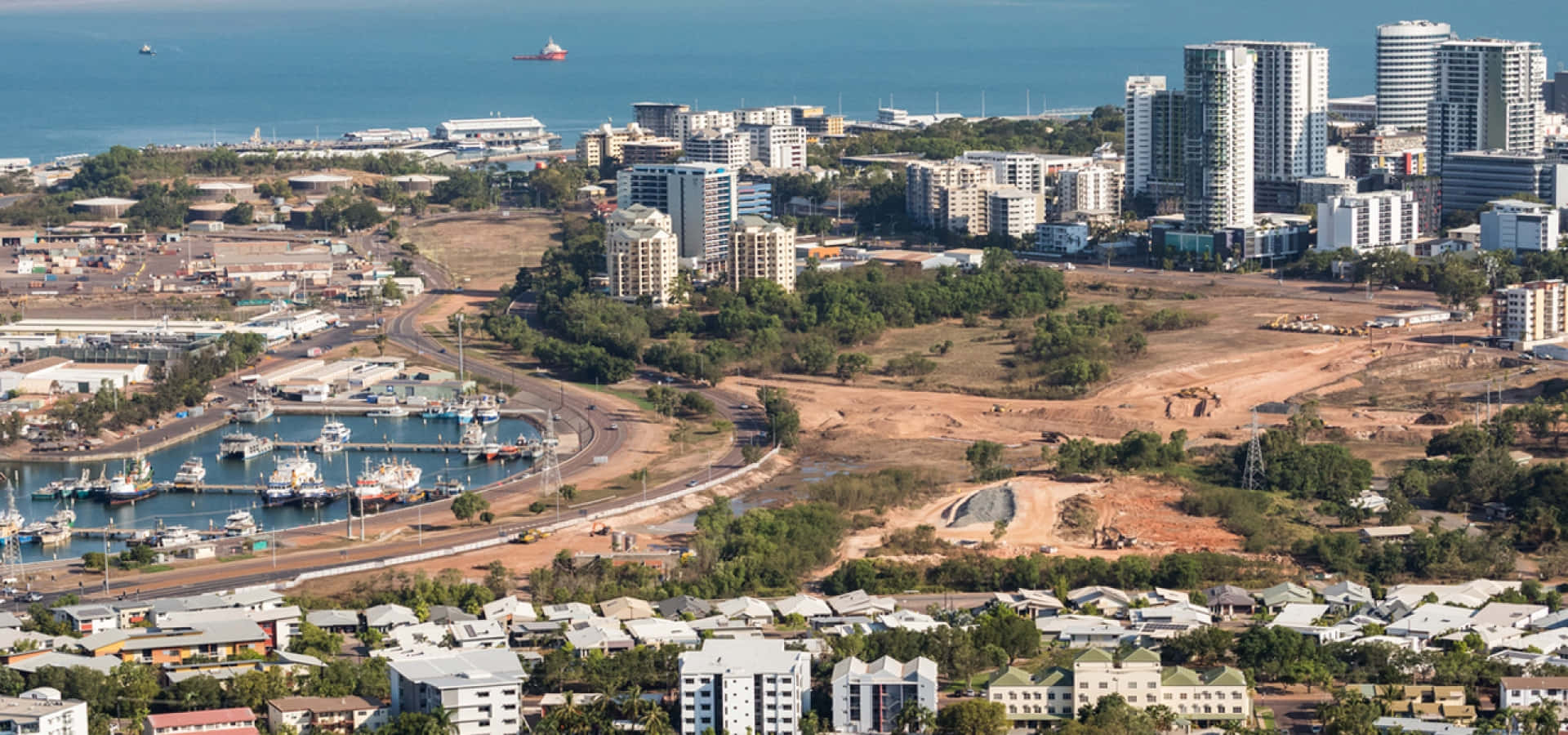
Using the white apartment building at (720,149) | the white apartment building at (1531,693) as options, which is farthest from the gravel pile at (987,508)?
the white apartment building at (720,149)

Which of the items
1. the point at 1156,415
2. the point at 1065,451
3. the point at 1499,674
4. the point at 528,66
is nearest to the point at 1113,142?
the point at 1156,415

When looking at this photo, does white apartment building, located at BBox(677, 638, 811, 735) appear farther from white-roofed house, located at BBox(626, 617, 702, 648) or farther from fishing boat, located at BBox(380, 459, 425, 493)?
fishing boat, located at BBox(380, 459, 425, 493)

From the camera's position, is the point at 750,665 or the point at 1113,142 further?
the point at 1113,142

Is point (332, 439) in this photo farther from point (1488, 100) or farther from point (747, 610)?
point (1488, 100)

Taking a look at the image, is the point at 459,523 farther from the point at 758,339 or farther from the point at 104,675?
the point at 758,339

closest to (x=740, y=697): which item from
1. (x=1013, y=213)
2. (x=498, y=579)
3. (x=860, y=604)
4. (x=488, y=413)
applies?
(x=860, y=604)
